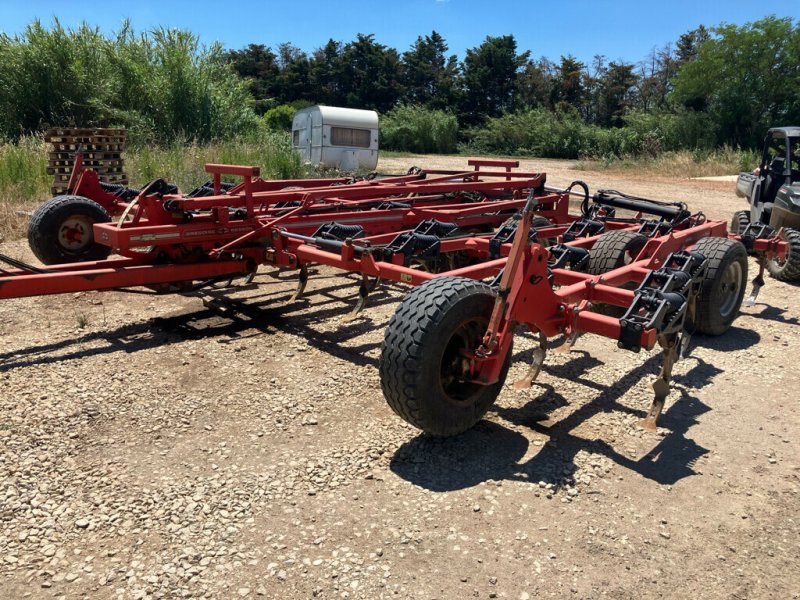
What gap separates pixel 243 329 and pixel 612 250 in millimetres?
3167

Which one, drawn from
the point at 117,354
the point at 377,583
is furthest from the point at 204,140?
the point at 377,583

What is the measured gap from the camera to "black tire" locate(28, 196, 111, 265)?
611cm

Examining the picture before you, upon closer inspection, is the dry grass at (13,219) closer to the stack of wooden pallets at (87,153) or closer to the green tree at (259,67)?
the stack of wooden pallets at (87,153)

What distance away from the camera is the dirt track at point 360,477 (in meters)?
2.71

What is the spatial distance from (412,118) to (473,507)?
36.0 m

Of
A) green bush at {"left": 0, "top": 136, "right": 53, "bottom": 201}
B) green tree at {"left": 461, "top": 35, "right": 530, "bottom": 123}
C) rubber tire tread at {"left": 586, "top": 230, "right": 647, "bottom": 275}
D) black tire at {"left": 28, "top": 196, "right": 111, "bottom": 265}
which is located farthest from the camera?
green tree at {"left": 461, "top": 35, "right": 530, "bottom": 123}

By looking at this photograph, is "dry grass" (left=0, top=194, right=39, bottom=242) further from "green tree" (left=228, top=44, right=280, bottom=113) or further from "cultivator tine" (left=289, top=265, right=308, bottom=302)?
"green tree" (left=228, top=44, right=280, bottom=113)

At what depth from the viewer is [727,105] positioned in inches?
1171

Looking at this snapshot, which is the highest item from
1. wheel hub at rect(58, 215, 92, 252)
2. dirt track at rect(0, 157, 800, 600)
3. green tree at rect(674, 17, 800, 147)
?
green tree at rect(674, 17, 800, 147)

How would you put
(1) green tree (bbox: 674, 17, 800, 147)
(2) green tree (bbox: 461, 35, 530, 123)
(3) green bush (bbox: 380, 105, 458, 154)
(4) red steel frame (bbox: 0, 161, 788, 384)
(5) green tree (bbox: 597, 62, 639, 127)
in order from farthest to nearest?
(2) green tree (bbox: 461, 35, 530, 123), (5) green tree (bbox: 597, 62, 639, 127), (3) green bush (bbox: 380, 105, 458, 154), (1) green tree (bbox: 674, 17, 800, 147), (4) red steel frame (bbox: 0, 161, 788, 384)

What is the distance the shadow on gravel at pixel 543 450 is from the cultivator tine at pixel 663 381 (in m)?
0.14

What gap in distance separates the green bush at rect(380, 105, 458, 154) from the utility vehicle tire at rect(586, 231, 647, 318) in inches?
1265

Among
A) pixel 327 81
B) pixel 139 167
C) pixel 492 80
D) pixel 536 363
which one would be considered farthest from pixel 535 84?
pixel 536 363

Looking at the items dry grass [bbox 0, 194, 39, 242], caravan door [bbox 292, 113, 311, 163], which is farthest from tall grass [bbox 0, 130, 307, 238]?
caravan door [bbox 292, 113, 311, 163]
